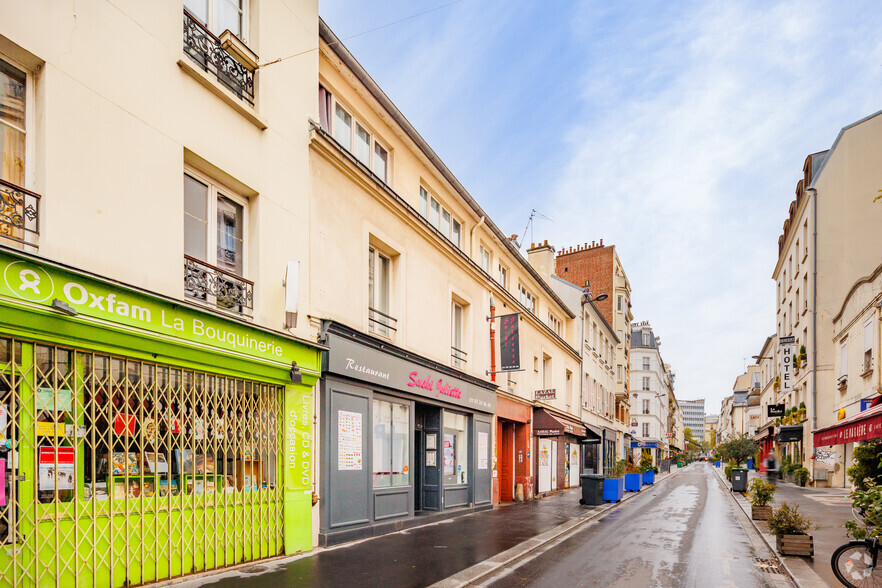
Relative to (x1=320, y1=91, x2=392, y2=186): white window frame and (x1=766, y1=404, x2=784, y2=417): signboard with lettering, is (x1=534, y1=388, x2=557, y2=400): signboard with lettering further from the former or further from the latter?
(x1=766, y1=404, x2=784, y2=417): signboard with lettering

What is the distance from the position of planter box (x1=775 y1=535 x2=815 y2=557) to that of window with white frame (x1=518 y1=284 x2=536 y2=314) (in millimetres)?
12751

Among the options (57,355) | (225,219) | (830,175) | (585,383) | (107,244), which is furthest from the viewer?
(585,383)

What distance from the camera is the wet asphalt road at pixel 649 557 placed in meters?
8.18

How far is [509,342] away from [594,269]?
28.2m

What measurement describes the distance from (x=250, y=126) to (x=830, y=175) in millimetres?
29361

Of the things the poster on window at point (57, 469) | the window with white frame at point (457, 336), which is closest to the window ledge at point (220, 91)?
the poster on window at point (57, 469)

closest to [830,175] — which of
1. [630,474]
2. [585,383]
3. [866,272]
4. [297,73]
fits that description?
[866,272]

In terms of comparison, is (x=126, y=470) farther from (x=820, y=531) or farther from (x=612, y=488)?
(x=612, y=488)

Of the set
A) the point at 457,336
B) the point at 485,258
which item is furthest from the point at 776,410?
the point at 457,336

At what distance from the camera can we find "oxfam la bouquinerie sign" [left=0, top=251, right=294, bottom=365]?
534cm

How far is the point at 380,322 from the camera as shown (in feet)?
39.4

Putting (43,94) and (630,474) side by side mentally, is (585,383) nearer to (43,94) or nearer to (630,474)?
(630,474)

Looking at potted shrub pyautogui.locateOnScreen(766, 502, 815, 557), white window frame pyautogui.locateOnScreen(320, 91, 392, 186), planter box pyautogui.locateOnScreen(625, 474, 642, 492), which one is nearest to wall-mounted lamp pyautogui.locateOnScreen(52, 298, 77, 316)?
white window frame pyautogui.locateOnScreen(320, 91, 392, 186)

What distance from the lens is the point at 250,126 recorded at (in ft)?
28.5
